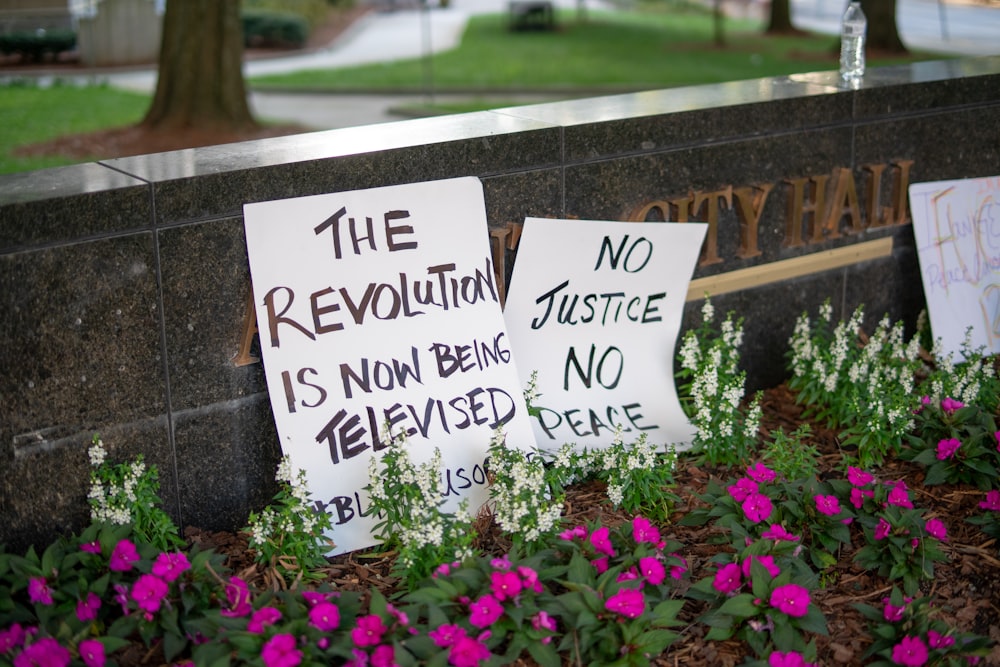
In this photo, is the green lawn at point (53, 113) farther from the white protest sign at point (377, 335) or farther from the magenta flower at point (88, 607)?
the magenta flower at point (88, 607)

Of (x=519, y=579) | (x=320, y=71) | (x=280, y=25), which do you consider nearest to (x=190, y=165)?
(x=519, y=579)

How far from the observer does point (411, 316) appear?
3930mm

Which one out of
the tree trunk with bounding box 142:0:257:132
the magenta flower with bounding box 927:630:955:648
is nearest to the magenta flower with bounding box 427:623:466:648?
the magenta flower with bounding box 927:630:955:648

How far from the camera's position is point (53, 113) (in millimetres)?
13695

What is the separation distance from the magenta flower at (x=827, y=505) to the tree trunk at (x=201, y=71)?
8474mm

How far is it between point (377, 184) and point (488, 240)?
1.48 ft

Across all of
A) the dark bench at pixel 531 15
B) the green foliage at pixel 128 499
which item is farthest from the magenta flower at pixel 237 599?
the dark bench at pixel 531 15

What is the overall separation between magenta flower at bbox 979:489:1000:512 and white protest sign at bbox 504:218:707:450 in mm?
1078

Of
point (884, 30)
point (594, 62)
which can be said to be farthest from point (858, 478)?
→ point (884, 30)

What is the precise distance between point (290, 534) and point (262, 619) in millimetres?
567

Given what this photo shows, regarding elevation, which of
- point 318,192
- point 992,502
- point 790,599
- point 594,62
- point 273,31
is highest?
point 318,192

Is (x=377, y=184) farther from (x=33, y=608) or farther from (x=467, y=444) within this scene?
(x=33, y=608)

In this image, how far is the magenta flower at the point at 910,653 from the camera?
302 cm

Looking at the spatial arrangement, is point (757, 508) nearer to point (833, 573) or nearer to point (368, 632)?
point (833, 573)
